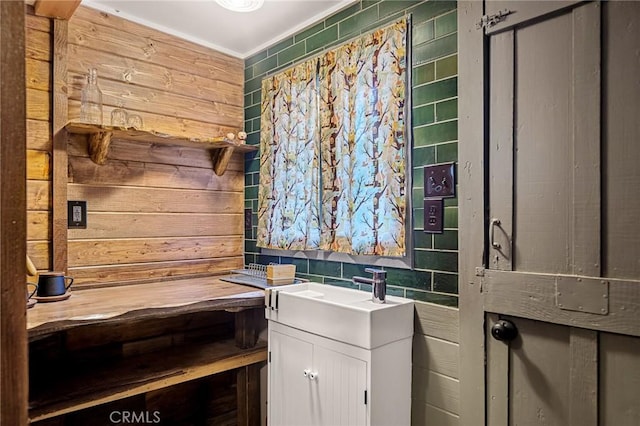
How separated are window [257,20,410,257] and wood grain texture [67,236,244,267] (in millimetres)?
283

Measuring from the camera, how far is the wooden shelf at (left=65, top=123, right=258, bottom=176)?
2025 mm

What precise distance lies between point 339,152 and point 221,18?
3.45 ft

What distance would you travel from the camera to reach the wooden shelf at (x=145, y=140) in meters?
2.03

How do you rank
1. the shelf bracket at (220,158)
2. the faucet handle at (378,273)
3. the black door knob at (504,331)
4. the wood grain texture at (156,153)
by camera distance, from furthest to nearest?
1. the shelf bracket at (220,158)
2. the wood grain texture at (156,153)
3. the faucet handle at (378,273)
4. the black door knob at (504,331)

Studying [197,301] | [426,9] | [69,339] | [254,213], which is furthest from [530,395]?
[69,339]

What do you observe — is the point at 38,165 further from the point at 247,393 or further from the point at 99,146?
the point at 247,393

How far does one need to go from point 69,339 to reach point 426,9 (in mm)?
2247

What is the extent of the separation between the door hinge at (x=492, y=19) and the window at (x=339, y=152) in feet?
1.14

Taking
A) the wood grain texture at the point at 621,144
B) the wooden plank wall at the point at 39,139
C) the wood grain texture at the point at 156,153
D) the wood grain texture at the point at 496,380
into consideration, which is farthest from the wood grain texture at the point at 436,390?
the wooden plank wall at the point at 39,139

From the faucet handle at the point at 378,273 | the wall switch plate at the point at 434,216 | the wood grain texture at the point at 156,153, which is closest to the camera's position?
the wall switch plate at the point at 434,216

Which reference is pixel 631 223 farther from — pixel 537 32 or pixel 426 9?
pixel 426 9

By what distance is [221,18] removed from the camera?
2.29m

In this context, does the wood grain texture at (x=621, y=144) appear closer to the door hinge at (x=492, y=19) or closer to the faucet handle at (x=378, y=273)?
the door hinge at (x=492, y=19)

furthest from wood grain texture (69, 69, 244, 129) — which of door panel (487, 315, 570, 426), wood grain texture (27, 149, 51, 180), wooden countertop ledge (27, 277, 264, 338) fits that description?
door panel (487, 315, 570, 426)
